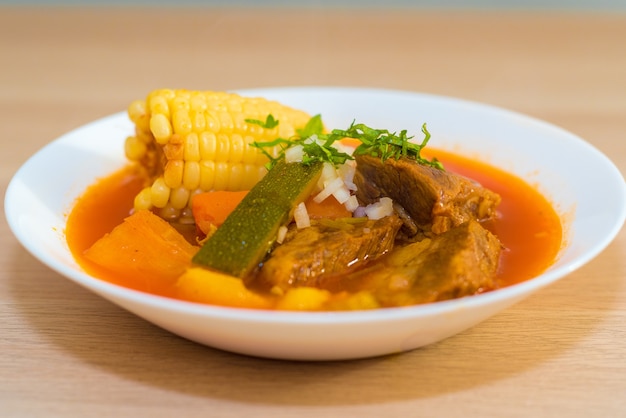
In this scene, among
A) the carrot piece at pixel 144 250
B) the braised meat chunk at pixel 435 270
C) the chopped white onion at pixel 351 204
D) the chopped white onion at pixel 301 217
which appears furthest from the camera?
the chopped white onion at pixel 351 204

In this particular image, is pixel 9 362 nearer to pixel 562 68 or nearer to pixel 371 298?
pixel 371 298

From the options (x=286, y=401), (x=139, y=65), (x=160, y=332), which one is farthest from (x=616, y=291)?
(x=139, y=65)

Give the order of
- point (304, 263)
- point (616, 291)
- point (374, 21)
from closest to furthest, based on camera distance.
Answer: point (304, 263) < point (616, 291) < point (374, 21)

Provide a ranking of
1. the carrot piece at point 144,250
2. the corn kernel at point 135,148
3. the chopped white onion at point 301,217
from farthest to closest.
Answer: the corn kernel at point 135,148
the chopped white onion at point 301,217
the carrot piece at point 144,250

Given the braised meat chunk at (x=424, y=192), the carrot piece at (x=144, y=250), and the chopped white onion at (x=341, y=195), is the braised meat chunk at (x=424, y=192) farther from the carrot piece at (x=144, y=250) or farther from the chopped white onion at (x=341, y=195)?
the carrot piece at (x=144, y=250)

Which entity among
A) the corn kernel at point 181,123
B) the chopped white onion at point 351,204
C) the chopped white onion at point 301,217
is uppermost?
the corn kernel at point 181,123

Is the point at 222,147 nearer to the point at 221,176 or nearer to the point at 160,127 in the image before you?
the point at 221,176

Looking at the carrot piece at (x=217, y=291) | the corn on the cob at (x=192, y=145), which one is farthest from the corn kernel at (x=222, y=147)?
the carrot piece at (x=217, y=291)

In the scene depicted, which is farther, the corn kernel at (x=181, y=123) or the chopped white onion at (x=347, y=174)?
the corn kernel at (x=181, y=123)
